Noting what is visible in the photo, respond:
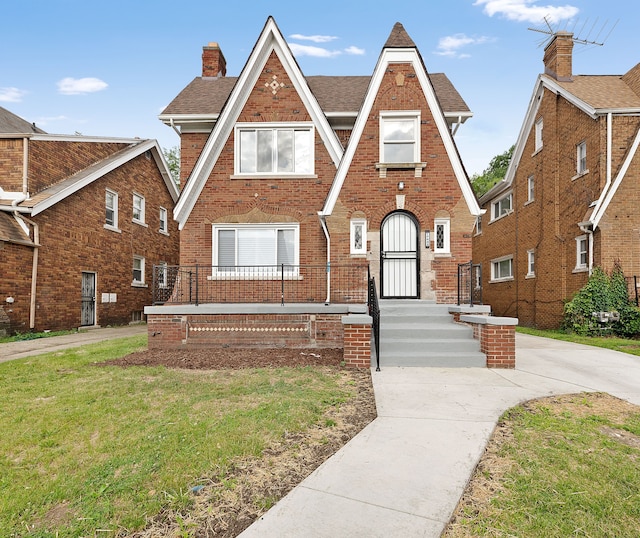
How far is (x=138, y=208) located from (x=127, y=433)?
55.1 feet

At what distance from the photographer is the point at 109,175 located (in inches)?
628

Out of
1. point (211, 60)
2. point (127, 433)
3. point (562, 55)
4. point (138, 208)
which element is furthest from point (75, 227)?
point (562, 55)

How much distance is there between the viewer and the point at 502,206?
66.3 feet

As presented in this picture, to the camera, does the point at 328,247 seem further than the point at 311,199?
No

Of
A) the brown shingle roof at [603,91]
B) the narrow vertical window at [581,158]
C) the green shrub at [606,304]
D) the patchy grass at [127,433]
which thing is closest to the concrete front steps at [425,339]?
the patchy grass at [127,433]

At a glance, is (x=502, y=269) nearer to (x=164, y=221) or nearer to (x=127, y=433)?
(x=164, y=221)

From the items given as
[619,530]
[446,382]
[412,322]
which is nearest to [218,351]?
[412,322]

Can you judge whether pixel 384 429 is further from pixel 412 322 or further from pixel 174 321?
pixel 174 321

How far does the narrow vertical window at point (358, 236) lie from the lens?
9898 millimetres

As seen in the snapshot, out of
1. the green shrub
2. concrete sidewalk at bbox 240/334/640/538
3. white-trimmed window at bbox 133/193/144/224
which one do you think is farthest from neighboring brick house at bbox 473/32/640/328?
white-trimmed window at bbox 133/193/144/224

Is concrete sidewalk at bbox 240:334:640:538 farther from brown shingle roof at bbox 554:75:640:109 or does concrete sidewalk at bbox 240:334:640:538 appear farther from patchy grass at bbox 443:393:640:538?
brown shingle roof at bbox 554:75:640:109

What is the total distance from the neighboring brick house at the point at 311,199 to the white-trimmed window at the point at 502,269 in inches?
404

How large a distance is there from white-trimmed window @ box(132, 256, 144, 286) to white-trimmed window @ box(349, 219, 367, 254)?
12612 mm

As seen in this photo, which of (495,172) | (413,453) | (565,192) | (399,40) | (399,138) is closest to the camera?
(413,453)
